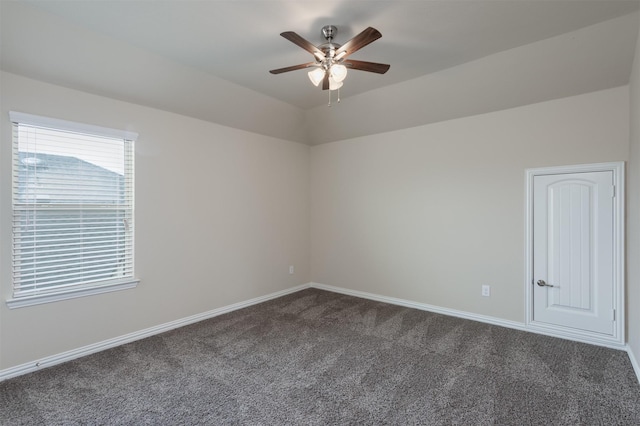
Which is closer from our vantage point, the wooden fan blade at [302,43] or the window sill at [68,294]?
the wooden fan blade at [302,43]

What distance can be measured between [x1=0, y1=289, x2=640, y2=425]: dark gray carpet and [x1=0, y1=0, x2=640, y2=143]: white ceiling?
2.59 m

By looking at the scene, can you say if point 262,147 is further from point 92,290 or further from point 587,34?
point 587,34

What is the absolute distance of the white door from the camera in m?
3.04

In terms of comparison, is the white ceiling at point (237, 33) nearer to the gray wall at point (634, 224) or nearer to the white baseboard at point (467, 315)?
the gray wall at point (634, 224)

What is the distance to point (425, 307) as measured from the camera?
164 inches

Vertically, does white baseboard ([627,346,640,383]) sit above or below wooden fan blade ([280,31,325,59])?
below

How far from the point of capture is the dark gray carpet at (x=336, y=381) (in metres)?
2.07

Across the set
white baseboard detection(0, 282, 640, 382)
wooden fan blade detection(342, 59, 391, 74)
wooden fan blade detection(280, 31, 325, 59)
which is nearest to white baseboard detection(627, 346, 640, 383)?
white baseboard detection(0, 282, 640, 382)

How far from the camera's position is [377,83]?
3.68 meters

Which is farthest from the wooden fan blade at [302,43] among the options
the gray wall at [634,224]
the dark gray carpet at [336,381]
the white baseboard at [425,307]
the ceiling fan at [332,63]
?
the white baseboard at [425,307]

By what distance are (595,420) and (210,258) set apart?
12.6 ft

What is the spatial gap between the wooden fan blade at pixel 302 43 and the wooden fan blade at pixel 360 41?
150mm

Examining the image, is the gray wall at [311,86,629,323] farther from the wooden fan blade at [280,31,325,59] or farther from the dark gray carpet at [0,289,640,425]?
the wooden fan blade at [280,31,325,59]

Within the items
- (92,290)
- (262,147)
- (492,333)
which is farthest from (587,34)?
(92,290)
